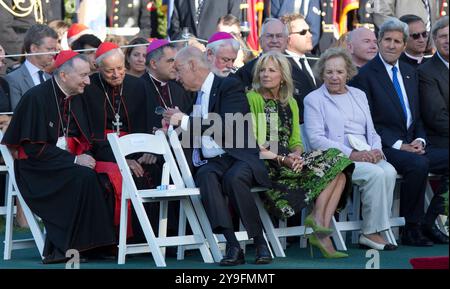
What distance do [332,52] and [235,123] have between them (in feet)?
5.00

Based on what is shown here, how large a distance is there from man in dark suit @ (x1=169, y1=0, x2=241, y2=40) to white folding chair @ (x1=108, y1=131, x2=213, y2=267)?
4840 millimetres

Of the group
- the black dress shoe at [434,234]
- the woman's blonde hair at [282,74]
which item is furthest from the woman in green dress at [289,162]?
the black dress shoe at [434,234]

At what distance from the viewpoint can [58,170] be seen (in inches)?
419

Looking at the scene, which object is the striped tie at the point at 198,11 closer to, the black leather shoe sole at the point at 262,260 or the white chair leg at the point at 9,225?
the white chair leg at the point at 9,225

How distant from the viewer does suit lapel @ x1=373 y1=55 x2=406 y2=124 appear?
1182 centimetres

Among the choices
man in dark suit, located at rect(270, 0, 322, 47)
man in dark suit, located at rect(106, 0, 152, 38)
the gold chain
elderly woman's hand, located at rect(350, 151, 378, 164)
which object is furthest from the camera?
man in dark suit, located at rect(106, 0, 152, 38)

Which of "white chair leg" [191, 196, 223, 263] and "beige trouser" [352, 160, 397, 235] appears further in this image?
"beige trouser" [352, 160, 397, 235]

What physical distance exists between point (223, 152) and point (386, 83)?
212cm

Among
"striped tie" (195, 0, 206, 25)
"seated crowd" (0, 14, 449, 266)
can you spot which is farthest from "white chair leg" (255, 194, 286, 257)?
"striped tie" (195, 0, 206, 25)

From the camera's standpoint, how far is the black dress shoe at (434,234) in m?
11.5

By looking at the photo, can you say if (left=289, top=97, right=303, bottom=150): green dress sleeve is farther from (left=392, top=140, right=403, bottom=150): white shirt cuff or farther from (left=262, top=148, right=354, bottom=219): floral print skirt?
(left=392, top=140, right=403, bottom=150): white shirt cuff

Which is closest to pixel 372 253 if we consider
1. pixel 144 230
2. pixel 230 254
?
pixel 230 254

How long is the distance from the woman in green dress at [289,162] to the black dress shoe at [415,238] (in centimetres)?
85

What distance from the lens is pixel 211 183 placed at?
10172mm
